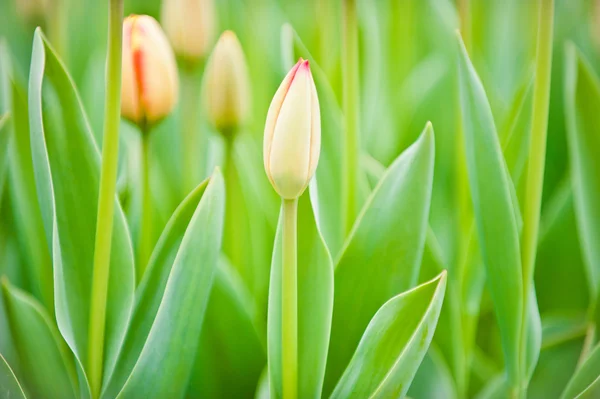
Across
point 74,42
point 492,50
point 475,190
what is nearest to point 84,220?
point 475,190

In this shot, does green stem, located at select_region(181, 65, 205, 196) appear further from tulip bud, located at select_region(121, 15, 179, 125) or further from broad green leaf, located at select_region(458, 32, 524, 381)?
broad green leaf, located at select_region(458, 32, 524, 381)

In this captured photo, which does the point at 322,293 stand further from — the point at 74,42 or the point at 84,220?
the point at 74,42

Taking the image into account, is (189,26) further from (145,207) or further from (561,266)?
(561,266)

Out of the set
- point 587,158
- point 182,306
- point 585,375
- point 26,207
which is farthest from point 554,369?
point 26,207

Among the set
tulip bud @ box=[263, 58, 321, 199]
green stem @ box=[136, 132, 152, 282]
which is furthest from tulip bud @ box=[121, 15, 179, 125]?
tulip bud @ box=[263, 58, 321, 199]

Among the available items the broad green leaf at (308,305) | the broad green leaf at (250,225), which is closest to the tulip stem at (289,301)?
the broad green leaf at (308,305)

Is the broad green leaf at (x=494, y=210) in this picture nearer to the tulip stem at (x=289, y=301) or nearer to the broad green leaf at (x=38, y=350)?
the tulip stem at (x=289, y=301)

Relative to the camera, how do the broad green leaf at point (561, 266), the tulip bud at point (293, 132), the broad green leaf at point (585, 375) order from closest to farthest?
the tulip bud at point (293, 132)
the broad green leaf at point (585, 375)
the broad green leaf at point (561, 266)
